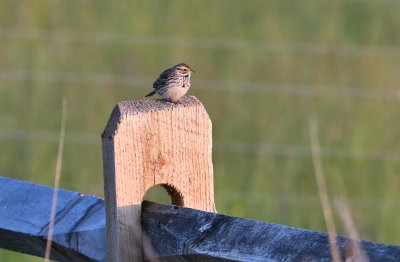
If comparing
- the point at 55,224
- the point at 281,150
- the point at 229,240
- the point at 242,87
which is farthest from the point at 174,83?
the point at 242,87

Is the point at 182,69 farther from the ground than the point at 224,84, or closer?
closer

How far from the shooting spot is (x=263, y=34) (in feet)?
25.5

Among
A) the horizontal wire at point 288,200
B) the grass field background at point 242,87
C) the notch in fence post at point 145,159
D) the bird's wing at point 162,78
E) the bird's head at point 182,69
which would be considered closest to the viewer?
the notch in fence post at point 145,159

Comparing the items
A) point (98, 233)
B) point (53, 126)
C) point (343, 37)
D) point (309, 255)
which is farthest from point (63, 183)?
point (309, 255)

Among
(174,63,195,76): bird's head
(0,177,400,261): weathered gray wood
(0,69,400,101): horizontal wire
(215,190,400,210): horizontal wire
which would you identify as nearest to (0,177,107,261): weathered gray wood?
(0,177,400,261): weathered gray wood

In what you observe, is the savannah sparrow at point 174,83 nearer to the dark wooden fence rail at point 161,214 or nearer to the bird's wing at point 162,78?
the bird's wing at point 162,78

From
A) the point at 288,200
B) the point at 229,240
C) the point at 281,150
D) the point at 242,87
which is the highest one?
the point at 242,87

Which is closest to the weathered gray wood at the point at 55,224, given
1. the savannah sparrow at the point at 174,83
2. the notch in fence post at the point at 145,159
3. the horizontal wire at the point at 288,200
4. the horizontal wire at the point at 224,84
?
the notch in fence post at the point at 145,159

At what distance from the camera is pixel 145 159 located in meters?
2.29

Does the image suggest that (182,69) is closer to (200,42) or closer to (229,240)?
(229,240)

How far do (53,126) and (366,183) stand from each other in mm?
2321

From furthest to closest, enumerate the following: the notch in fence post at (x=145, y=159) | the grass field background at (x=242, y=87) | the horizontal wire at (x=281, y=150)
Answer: the horizontal wire at (x=281, y=150), the grass field background at (x=242, y=87), the notch in fence post at (x=145, y=159)

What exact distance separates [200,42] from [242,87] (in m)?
0.59

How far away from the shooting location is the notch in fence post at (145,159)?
223 cm
